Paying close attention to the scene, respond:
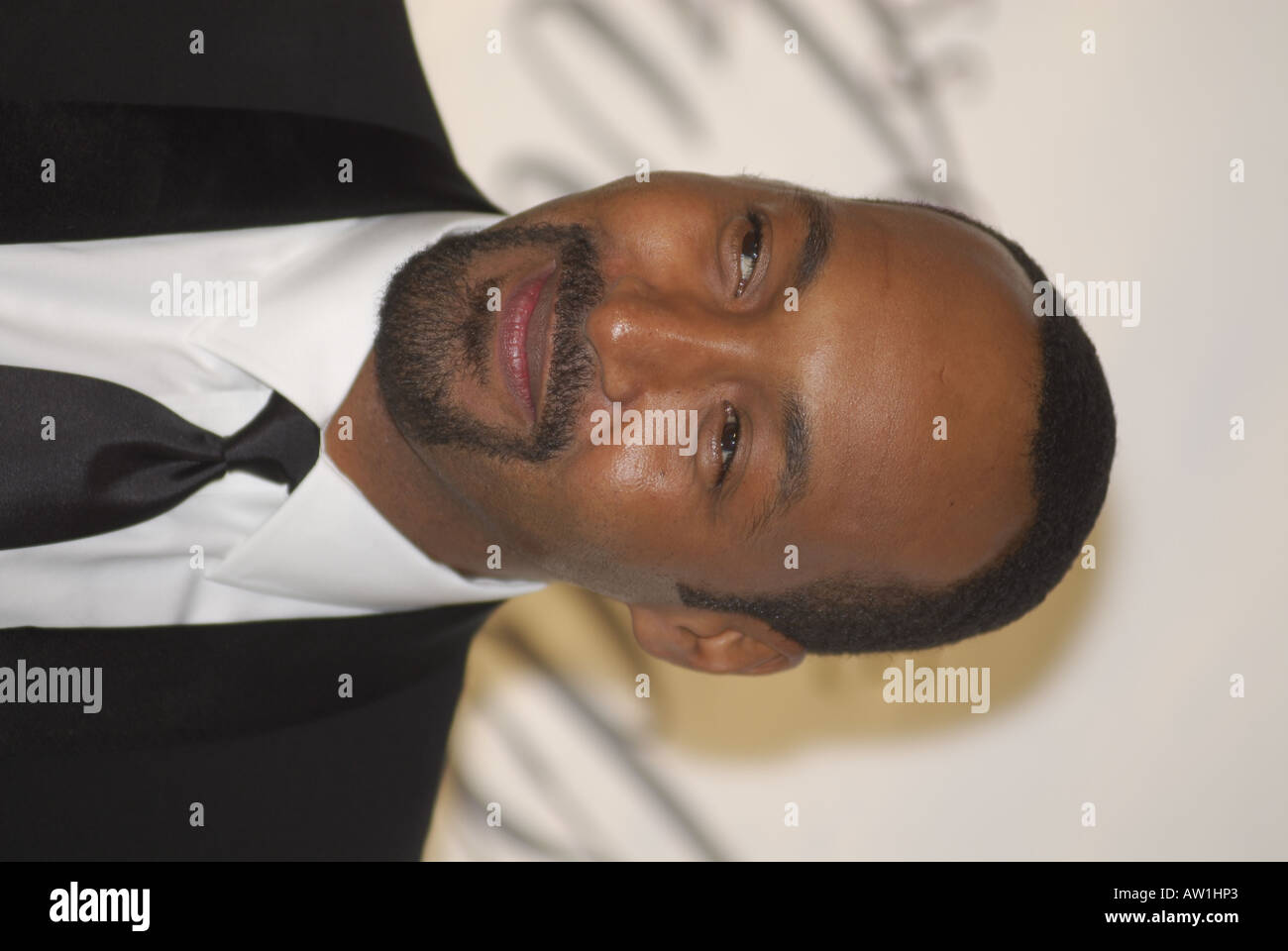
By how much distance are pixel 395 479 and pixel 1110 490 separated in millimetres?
1033

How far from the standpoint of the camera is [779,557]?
4.09ft

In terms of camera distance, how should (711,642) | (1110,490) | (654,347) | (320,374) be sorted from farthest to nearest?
(1110,490) < (711,642) < (320,374) < (654,347)

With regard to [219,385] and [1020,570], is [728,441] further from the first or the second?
[219,385]

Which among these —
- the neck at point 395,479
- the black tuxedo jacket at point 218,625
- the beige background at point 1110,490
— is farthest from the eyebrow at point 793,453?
the beige background at point 1110,490

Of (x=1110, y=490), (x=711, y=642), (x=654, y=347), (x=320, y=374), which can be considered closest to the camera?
(x=654, y=347)

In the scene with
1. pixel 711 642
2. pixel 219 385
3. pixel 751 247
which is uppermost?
pixel 751 247

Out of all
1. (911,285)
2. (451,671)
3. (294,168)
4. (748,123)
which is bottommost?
(451,671)

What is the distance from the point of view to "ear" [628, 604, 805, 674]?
1.37 m

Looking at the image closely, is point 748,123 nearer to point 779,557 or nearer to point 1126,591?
point 779,557

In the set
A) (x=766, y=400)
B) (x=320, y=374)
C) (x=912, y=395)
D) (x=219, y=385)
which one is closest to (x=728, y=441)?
(x=766, y=400)

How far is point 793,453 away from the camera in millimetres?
1151

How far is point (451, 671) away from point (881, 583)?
629 millimetres

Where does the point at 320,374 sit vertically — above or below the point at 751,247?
below
